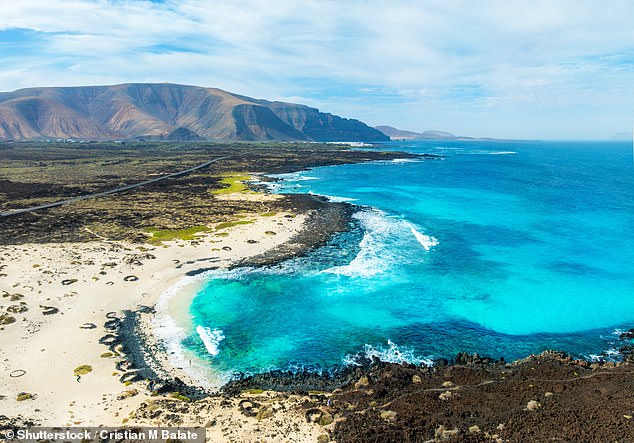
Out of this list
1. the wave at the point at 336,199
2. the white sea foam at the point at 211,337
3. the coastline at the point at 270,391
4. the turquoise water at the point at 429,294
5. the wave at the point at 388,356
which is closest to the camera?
the coastline at the point at 270,391

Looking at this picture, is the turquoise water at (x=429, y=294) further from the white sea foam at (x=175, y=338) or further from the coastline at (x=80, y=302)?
the coastline at (x=80, y=302)

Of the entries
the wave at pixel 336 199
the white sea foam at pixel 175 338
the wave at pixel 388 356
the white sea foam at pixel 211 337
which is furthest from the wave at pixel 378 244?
the white sea foam at pixel 175 338

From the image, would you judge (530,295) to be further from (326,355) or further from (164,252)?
(164,252)

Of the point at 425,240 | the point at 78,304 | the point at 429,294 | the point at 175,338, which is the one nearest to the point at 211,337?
the point at 175,338

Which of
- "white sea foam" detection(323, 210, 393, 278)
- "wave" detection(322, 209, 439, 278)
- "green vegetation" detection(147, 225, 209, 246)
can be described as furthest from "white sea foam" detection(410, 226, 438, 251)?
"green vegetation" detection(147, 225, 209, 246)

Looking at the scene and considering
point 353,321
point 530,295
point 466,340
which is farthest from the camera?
point 530,295

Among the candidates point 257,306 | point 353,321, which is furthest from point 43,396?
point 353,321
